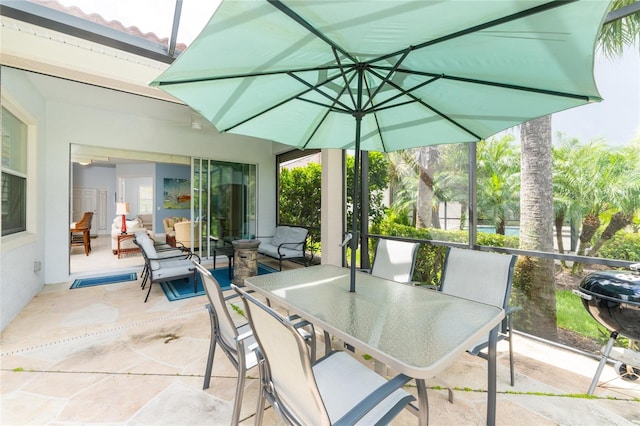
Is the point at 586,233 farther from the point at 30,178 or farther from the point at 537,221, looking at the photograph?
the point at 30,178

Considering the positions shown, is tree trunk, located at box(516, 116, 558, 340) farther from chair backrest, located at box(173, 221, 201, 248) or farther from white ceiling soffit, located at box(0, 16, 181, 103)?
chair backrest, located at box(173, 221, 201, 248)

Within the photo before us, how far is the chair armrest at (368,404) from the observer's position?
37.5 inches

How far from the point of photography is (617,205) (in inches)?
96.7

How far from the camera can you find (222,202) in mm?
6770

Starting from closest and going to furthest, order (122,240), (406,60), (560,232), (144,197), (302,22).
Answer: (302,22)
(406,60)
(560,232)
(122,240)
(144,197)

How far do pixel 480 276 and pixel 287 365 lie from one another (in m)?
1.89

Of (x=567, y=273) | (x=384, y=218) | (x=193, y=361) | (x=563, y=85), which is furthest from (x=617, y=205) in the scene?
(x=193, y=361)

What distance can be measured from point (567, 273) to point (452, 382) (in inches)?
65.3

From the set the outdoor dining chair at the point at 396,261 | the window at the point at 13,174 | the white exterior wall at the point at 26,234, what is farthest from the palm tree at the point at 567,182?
the window at the point at 13,174

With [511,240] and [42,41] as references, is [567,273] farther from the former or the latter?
[42,41]

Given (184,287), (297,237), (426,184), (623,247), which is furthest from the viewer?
(297,237)

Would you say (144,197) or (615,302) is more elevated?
(144,197)

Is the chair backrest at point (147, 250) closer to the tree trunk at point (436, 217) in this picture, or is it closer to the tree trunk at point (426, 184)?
the tree trunk at point (426, 184)

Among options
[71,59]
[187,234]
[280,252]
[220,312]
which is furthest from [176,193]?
[220,312]
